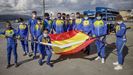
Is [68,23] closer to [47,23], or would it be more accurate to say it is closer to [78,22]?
[78,22]

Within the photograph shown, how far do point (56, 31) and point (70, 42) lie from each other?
6.43 ft

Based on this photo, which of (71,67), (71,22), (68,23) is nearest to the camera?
(71,67)

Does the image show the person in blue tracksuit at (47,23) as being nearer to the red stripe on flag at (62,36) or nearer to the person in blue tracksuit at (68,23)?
the person in blue tracksuit at (68,23)

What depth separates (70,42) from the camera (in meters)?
10.9

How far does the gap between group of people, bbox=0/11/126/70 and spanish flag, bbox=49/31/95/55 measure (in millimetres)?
433

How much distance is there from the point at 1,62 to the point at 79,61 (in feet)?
11.8

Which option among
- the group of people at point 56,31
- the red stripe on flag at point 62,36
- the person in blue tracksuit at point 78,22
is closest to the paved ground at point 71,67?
the group of people at point 56,31

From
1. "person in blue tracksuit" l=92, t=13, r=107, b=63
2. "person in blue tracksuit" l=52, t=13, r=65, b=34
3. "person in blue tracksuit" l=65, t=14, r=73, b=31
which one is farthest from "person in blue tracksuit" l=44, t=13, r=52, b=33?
"person in blue tracksuit" l=92, t=13, r=107, b=63

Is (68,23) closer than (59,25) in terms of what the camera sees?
No

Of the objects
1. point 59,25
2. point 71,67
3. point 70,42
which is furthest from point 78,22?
point 71,67

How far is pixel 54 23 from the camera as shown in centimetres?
1270

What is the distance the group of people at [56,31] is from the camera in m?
9.65

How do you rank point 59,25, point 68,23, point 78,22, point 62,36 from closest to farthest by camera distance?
point 62,36, point 59,25, point 78,22, point 68,23

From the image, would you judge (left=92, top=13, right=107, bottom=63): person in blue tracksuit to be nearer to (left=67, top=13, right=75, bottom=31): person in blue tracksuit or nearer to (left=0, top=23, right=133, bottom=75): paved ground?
(left=0, top=23, right=133, bottom=75): paved ground
